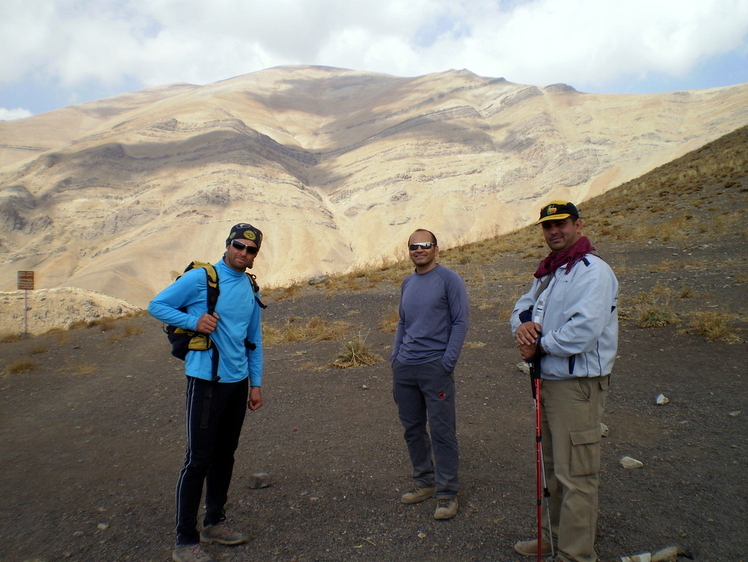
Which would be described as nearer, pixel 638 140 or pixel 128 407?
pixel 128 407

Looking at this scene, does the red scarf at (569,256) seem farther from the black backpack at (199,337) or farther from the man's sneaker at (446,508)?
the black backpack at (199,337)

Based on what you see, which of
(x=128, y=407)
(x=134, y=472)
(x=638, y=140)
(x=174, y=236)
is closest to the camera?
(x=134, y=472)

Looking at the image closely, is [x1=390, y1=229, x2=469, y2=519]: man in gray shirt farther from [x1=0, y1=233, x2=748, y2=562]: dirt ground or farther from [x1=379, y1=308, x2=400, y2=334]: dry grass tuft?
[x1=379, y1=308, x2=400, y2=334]: dry grass tuft

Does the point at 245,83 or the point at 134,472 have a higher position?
the point at 245,83

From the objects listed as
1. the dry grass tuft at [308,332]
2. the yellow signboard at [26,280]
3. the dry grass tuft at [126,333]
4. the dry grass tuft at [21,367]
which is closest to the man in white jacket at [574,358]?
the dry grass tuft at [308,332]

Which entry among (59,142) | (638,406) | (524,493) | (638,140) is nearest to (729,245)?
(638,406)

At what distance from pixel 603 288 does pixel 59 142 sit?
409ft

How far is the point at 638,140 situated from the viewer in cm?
6700

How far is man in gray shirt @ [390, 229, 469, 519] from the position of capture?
137 inches

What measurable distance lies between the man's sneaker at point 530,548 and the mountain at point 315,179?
42.7 meters

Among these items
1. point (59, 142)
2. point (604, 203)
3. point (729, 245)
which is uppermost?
point (59, 142)

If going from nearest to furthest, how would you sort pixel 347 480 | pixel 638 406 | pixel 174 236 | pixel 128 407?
pixel 347 480 → pixel 638 406 → pixel 128 407 → pixel 174 236

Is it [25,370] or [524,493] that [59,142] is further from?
[524,493]

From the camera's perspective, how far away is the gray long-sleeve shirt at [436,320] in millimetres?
3483
